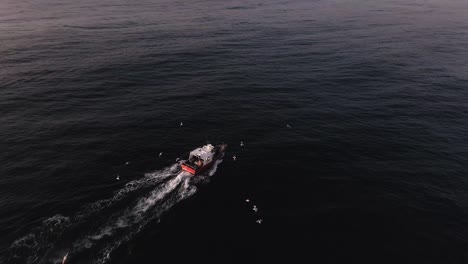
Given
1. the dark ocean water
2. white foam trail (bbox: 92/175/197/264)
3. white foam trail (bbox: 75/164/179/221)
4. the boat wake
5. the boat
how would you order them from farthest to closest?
the boat < white foam trail (bbox: 75/164/179/221) < the dark ocean water < the boat wake < white foam trail (bbox: 92/175/197/264)

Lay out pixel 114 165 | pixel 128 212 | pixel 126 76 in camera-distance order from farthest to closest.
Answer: pixel 126 76 < pixel 114 165 < pixel 128 212

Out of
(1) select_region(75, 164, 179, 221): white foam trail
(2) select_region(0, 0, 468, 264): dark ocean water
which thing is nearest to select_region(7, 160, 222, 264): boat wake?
(1) select_region(75, 164, 179, 221): white foam trail

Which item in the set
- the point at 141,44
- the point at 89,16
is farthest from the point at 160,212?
the point at 89,16

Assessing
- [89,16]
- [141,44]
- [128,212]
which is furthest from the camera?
[89,16]

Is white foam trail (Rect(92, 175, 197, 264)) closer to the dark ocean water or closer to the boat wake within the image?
the boat wake

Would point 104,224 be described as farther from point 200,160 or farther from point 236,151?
point 236,151

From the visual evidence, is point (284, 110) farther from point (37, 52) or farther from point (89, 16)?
point (89, 16)

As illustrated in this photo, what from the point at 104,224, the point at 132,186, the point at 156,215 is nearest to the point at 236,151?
the point at 132,186
